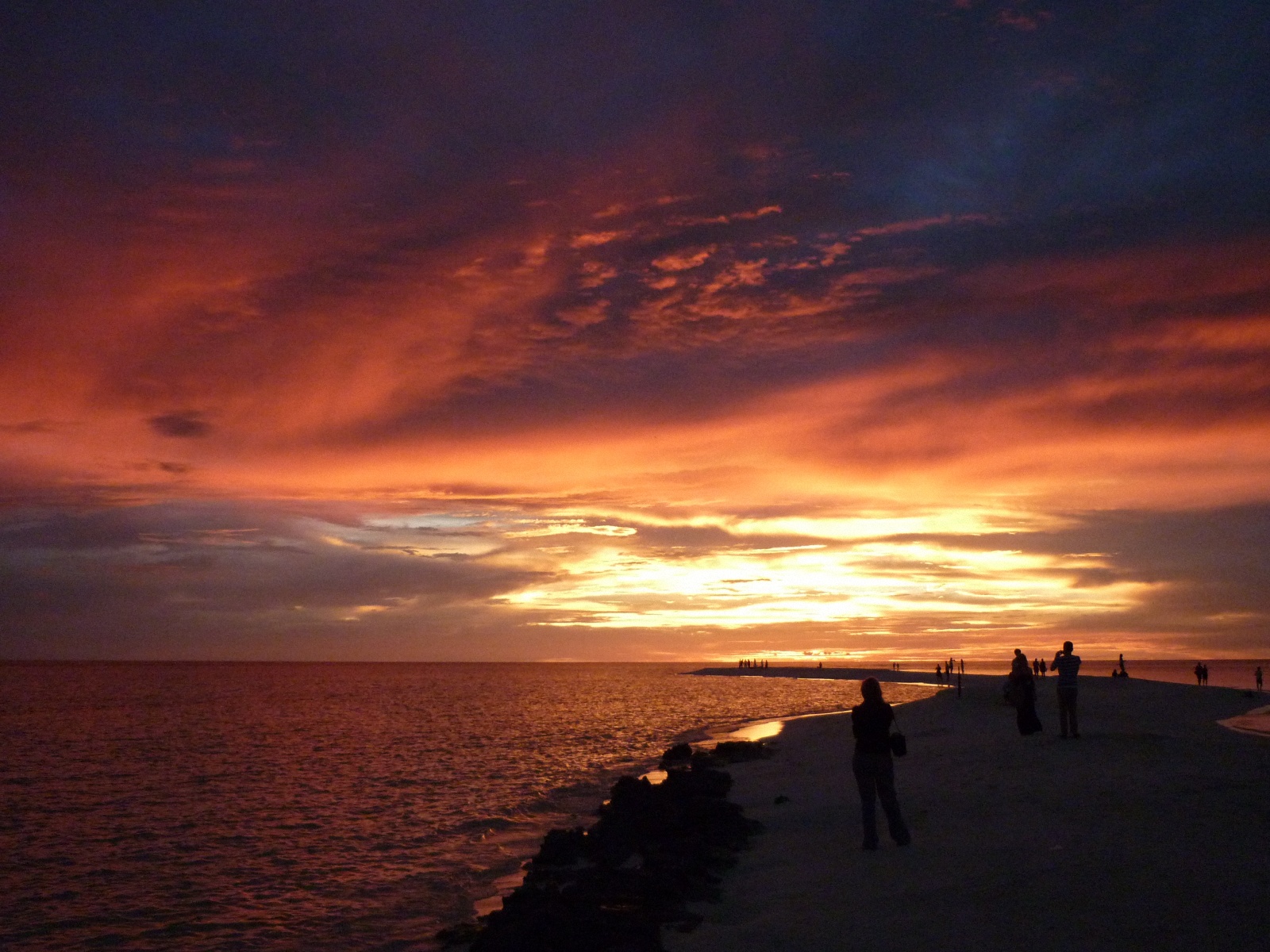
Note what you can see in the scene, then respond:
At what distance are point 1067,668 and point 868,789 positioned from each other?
369 inches

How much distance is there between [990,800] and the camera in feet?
53.5

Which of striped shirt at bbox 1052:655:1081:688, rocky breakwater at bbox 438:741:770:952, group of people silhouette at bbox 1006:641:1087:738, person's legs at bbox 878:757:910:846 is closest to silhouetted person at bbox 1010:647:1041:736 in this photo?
group of people silhouette at bbox 1006:641:1087:738

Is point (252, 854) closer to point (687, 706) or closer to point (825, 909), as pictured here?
point (825, 909)

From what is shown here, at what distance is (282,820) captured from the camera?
1155 inches

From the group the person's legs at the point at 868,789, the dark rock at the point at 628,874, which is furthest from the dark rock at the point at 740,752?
the person's legs at the point at 868,789

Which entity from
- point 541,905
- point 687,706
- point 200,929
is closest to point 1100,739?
point 541,905

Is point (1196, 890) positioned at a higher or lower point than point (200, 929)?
higher

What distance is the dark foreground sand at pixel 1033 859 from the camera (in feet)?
32.0

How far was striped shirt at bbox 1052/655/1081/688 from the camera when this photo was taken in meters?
20.5

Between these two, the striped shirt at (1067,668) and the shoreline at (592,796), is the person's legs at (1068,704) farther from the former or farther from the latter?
the shoreline at (592,796)

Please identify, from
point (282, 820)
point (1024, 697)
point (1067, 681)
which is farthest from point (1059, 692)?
point (282, 820)

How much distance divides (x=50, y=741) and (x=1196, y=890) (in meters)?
67.3

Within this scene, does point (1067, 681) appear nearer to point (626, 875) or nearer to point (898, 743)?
point (898, 743)

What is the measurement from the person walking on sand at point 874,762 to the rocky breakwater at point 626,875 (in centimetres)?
296
